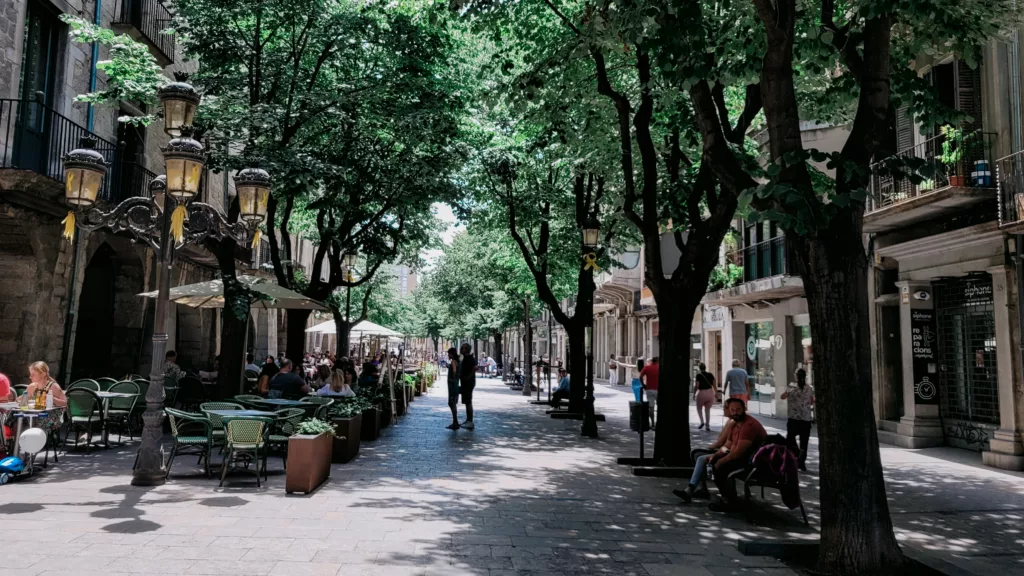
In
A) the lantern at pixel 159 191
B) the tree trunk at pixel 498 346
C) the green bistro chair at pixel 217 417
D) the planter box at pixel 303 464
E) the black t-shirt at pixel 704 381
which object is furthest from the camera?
the tree trunk at pixel 498 346

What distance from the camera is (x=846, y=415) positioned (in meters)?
5.76

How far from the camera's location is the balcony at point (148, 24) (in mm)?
15933

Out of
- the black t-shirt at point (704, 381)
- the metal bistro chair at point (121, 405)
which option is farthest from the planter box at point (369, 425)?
the black t-shirt at point (704, 381)

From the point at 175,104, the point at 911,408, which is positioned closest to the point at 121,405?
the point at 175,104

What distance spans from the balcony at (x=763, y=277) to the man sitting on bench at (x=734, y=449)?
10.3 meters

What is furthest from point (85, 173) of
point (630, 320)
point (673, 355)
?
point (630, 320)

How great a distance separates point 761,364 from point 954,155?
35.9 ft

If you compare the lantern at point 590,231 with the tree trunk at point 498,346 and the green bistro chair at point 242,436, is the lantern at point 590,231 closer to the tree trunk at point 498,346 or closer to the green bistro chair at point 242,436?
the green bistro chair at point 242,436

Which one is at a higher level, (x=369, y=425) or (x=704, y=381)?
(x=704, y=381)

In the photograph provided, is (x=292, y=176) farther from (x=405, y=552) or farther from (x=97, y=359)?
(x=97, y=359)

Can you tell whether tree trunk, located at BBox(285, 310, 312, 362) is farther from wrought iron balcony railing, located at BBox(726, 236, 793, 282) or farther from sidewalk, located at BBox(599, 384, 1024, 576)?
wrought iron balcony railing, located at BBox(726, 236, 793, 282)

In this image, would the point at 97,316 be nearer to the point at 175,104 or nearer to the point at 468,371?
the point at 468,371

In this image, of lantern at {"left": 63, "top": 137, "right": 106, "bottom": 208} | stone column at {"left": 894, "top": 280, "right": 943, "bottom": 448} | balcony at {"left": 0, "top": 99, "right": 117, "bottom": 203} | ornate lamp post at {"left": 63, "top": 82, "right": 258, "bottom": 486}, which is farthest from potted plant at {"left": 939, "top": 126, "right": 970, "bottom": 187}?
balcony at {"left": 0, "top": 99, "right": 117, "bottom": 203}

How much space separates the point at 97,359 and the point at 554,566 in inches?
638
